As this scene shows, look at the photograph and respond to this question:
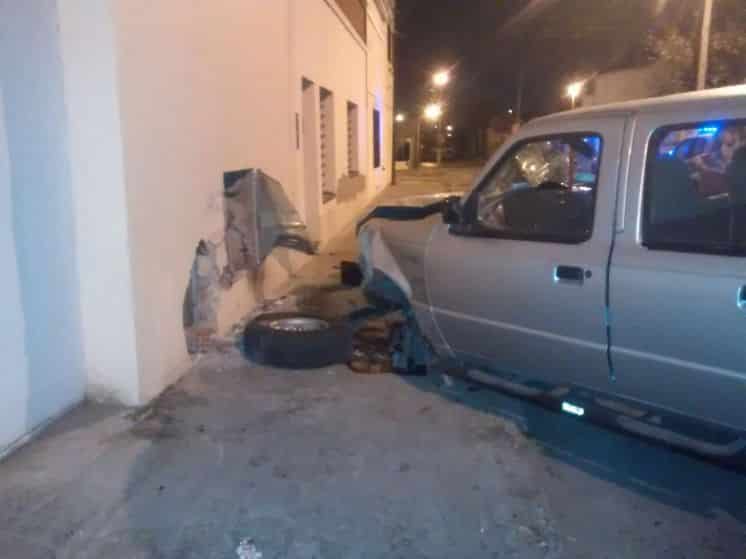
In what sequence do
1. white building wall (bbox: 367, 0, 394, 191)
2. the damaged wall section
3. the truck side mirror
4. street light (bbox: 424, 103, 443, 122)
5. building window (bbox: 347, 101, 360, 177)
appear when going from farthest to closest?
street light (bbox: 424, 103, 443, 122) < white building wall (bbox: 367, 0, 394, 191) < building window (bbox: 347, 101, 360, 177) < the damaged wall section < the truck side mirror

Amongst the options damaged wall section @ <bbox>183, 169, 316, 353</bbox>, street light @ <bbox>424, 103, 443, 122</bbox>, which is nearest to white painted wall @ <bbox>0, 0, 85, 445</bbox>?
damaged wall section @ <bbox>183, 169, 316, 353</bbox>

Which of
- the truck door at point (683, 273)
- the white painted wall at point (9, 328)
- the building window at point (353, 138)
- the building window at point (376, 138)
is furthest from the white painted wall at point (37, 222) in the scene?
the building window at point (376, 138)

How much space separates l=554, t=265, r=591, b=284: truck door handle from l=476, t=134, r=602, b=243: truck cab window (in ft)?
0.52

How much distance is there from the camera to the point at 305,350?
5.66 meters

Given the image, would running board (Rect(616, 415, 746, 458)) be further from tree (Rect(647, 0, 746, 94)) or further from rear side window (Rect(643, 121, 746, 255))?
tree (Rect(647, 0, 746, 94))

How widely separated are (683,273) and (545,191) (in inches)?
46.8

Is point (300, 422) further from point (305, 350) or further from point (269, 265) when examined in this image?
point (269, 265)

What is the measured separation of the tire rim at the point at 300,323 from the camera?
6145mm

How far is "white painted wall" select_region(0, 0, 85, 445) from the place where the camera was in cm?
408

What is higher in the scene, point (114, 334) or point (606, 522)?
point (114, 334)

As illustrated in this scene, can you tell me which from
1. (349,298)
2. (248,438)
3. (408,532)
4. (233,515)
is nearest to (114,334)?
(248,438)

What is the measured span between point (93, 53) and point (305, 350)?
2588 millimetres

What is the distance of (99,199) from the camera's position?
4.60m

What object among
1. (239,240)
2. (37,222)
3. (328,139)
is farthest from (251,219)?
(328,139)
